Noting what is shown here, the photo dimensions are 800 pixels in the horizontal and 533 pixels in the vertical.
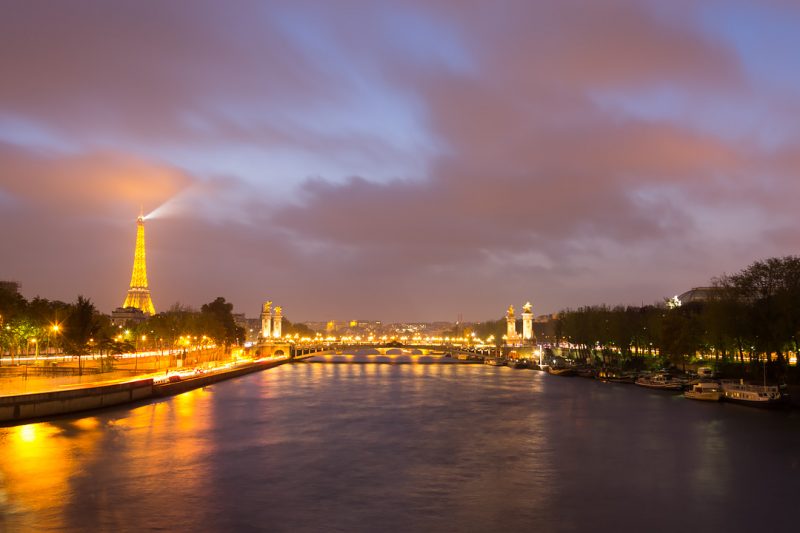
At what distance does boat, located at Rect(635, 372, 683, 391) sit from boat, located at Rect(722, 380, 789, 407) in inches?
510

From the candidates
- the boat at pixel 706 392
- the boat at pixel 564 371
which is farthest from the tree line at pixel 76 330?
the boat at pixel 564 371

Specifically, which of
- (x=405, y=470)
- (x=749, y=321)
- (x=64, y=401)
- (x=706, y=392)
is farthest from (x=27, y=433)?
(x=749, y=321)

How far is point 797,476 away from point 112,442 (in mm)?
38120

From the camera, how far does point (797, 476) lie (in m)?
34.4

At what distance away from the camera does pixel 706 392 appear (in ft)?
220

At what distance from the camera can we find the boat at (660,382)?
78.9m

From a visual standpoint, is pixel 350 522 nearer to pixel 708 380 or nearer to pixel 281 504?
pixel 281 504

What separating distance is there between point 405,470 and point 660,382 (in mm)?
54887

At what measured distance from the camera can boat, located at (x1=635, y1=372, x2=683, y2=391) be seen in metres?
78.9

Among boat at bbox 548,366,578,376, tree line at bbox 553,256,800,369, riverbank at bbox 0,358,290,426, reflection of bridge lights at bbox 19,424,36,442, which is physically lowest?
boat at bbox 548,366,578,376

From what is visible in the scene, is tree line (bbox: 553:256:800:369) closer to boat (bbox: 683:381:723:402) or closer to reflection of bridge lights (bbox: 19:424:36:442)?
boat (bbox: 683:381:723:402)

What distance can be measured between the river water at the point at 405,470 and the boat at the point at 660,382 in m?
14.9

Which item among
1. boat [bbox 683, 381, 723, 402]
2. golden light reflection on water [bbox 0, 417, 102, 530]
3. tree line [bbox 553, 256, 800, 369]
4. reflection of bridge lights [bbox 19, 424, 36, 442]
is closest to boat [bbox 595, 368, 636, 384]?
tree line [bbox 553, 256, 800, 369]

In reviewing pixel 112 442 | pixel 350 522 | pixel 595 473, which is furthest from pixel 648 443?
pixel 112 442
